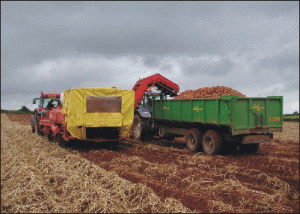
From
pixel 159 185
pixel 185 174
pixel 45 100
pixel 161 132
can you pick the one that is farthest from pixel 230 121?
pixel 45 100

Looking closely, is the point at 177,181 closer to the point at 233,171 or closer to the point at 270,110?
the point at 233,171

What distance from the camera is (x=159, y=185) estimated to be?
243 inches

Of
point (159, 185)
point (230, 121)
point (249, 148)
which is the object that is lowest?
point (159, 185)

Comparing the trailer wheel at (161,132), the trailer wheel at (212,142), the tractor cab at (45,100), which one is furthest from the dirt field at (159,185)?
the tractor cab at (45,100)

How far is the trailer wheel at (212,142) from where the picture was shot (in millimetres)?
10039

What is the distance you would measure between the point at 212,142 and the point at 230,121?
4.38 ft

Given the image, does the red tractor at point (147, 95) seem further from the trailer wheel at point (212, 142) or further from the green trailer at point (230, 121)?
the trailer wheel at point (212, 142)

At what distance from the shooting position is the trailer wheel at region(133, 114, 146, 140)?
14.0 metres

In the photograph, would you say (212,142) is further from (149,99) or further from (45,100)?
(45,100)

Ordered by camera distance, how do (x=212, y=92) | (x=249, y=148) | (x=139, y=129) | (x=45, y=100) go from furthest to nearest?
(x=45, y=100) < (x=139, y=129) < (x=212, y=92) < (x=249, y=148)

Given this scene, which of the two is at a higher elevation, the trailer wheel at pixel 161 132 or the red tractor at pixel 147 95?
the red tractor at pixel 147 95

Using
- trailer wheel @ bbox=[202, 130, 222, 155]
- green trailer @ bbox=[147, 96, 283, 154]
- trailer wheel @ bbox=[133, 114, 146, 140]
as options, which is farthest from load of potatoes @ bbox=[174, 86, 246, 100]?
trailer wheel @ bbox=[133, 114, 146, 140]

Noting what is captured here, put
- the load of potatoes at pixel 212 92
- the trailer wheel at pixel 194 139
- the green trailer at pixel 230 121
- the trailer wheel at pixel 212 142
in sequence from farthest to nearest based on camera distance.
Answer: the load of potatoes at pixel 212 92 < the trailer wheel at pixel 194 139 < the trailer wheel at pixel 212 142 < the green trailer at pixel 230 121

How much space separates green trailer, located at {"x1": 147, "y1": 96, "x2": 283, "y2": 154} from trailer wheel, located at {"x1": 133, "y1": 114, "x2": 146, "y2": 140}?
2.71 m
